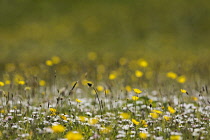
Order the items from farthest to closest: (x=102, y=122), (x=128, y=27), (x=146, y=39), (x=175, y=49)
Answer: (x=128, y=27) → (x=146, y=39) → (x=175, y=49) → (x=102, y=122)

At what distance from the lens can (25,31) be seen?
2634cm

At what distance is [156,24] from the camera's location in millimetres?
27750

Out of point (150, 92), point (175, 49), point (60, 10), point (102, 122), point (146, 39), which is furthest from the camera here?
point (60, 10)

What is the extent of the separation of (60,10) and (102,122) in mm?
25187

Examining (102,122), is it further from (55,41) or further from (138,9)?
(138,9)

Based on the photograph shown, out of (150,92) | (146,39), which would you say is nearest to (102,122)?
(150,92)

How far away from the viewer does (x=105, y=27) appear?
27.3 metres

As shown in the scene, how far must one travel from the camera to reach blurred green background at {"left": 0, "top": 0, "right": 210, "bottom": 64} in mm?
23688

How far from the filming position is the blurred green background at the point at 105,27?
2369 cm

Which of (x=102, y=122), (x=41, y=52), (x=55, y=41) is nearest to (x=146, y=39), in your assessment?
(x=55, y=41)

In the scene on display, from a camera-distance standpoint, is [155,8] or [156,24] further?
[155,8]

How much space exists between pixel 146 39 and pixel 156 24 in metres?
2.60

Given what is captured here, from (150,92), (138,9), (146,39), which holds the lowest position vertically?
(150,92)

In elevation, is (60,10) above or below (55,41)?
above
